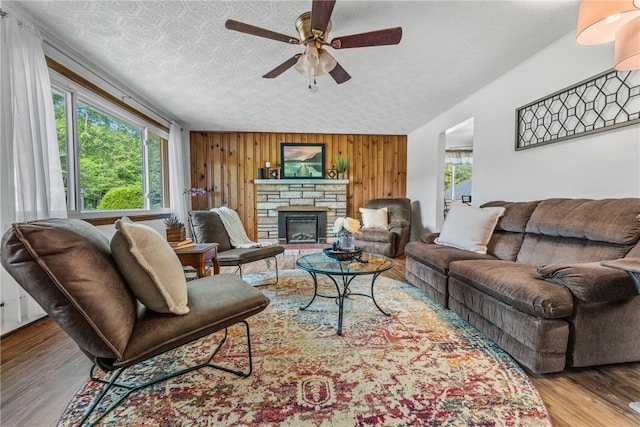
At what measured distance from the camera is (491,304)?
171 centimetres

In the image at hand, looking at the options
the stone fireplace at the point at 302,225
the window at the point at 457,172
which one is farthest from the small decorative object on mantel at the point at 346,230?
the window at the point at 457,172

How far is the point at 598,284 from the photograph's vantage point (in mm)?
1341

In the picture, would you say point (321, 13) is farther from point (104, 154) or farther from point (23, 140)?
point (104, 154)

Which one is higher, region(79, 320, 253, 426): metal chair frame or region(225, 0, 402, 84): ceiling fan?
region(225, 0, 402, 84): ceiling fan

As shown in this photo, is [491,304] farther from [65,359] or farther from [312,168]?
[312,168]

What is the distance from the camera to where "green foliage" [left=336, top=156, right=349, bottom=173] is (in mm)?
5543

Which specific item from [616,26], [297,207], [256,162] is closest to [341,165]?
[297,207]

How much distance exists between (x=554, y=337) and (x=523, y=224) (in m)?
1.26

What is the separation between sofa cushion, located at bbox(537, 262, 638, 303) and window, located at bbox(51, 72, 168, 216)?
12.8 feet

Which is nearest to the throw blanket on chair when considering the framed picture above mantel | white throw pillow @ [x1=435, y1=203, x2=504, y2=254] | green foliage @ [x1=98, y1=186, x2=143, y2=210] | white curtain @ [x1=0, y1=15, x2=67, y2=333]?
green foliage @ [x1=98, y1=186, x2=143, y2=210]

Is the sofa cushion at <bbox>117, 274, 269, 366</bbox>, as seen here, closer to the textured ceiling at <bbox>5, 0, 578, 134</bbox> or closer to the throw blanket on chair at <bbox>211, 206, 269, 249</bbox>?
the throw blanket on chair at <bbox>211, 206, 269, 249</bbox>

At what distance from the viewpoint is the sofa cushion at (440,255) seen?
229 centimetres

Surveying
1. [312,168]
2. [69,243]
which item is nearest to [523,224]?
[69,243]

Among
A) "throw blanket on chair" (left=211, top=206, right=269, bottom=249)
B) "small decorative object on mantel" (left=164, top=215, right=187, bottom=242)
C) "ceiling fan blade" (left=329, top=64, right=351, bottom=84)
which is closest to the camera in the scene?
"ceiling fan blade" (left=329, top=64, right=351, bottom=84)
